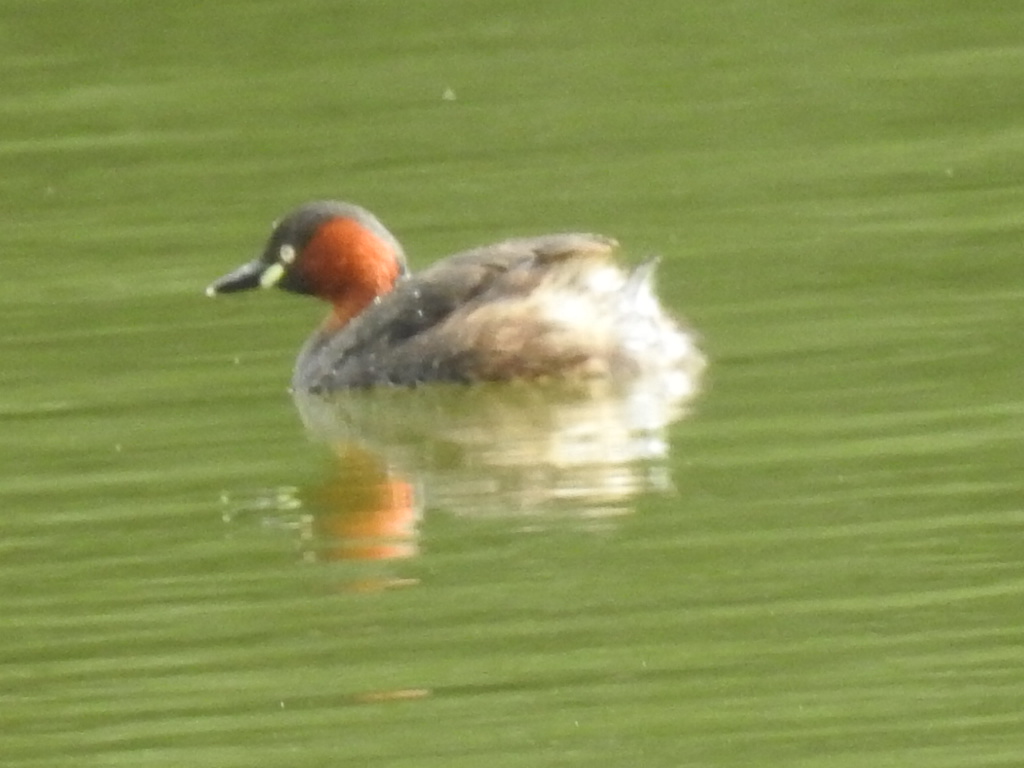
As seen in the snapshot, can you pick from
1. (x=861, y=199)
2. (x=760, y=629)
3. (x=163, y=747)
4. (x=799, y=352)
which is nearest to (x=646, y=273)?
(x=799, y=352)

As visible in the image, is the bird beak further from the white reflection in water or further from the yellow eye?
the white reflection in water

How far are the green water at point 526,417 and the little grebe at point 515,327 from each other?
0.67ft

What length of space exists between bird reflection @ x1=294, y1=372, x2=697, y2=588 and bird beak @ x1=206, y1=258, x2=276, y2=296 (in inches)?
31.0

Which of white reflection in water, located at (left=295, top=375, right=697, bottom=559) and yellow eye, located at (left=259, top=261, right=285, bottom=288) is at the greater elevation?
yellow eye, located at (left=259, top=261, right=285, bottom=288)

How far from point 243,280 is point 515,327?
46.7 inches

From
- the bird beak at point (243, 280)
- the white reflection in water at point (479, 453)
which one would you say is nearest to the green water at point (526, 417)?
the white reflection in water at point (479, 453)

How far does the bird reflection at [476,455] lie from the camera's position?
8.23m

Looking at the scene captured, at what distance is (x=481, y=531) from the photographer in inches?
316

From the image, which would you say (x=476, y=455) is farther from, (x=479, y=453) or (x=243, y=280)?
(x=243, y=280)

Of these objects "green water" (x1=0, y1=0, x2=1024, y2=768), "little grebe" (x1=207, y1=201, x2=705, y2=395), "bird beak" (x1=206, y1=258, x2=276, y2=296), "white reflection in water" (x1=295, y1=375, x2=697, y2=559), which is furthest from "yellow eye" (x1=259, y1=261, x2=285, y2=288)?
"white reflection in water" (x1=295, y1=375, x2=697, y2=559)

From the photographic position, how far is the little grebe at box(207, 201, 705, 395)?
10172 mm

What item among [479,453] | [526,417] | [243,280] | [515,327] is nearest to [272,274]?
[243,280]

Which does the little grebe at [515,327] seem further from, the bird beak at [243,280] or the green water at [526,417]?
the bird beak at [243,280]

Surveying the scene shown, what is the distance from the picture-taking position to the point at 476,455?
30.0ft
